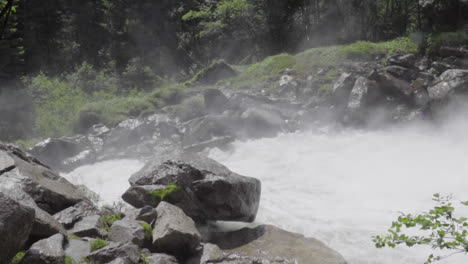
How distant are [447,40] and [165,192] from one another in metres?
16.3

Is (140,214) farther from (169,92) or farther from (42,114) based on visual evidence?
(42,114)

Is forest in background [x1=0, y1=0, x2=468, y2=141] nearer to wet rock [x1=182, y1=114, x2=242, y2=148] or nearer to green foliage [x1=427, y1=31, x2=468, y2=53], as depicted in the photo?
green foliage [x1=427, y1=31, x2=468, y2=53]

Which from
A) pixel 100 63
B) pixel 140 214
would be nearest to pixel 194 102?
pixel 140 214

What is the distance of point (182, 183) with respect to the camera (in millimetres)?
7645

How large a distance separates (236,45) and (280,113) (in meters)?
12.5

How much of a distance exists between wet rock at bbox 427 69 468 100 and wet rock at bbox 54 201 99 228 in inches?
462

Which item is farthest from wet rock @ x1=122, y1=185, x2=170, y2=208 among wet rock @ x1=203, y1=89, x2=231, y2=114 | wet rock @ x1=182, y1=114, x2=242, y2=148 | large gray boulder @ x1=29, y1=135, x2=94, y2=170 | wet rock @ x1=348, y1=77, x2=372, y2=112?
wet rock @ x1=203, y1=89, x2=231, y2=114

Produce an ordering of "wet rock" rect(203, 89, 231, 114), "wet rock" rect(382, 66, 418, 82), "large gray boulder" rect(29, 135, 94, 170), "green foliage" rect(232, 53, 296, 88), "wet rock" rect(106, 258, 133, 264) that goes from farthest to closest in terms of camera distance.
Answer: "green foliage" rect(232, 53, 296, 88), "wet rock" rect(203, 89, 231, 114), "wet rock" rect(382, 66, 418, 82), "large gray boulder" rect(29, 135, 94, 170), "wet rock" rect(106, 258, 133, 264)

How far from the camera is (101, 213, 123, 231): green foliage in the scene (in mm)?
6363

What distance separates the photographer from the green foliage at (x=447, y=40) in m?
17.6

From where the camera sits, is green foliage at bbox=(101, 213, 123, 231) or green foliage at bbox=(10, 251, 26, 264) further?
green foliage at bbox=(101, 213, 123, 231)

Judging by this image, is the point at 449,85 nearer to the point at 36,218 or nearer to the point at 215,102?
the point at 215,102

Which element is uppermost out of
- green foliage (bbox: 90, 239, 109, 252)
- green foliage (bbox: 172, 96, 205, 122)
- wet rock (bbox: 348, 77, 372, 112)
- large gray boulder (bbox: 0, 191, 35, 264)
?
large gray boulder (bbox: 0, 191, 35, 264)

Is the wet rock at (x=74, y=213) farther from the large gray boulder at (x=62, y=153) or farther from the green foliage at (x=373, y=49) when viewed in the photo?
the green foliage at (x=373, y=49)
